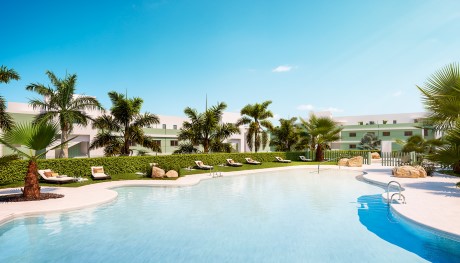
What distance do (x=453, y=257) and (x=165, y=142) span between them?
36.2 meters

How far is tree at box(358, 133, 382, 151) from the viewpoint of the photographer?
57.5 m

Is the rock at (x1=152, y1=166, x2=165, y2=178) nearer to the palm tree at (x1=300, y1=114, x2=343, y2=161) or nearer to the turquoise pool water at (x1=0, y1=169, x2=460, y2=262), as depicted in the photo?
the turquoise pool water at (x1=0, y1=169, x2=460, y2=262)

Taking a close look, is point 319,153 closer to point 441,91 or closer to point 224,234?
point 441,91

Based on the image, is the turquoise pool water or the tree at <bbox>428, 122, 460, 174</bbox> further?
the tree at <bbox>428, 122, 460, 174</bbox>

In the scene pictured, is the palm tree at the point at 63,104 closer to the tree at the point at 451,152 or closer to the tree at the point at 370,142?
the tree at the point at 451,152

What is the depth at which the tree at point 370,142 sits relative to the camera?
57.5 meters

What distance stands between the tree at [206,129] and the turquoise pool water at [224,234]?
14.6 meters

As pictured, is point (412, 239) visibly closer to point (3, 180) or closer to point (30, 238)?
point (30, 238)

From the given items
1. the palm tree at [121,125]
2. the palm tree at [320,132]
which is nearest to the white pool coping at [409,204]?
the palm tree at [121,125]

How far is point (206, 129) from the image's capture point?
27953mm

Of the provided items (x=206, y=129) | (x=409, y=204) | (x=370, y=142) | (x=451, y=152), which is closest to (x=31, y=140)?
(x=409, y=204)

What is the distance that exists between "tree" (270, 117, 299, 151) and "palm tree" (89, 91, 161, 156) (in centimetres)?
2128

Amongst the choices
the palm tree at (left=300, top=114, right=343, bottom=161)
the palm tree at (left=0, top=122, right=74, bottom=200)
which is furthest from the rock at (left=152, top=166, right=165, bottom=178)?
the palm tree at (left=300, top=114, right=343, bottom=161)

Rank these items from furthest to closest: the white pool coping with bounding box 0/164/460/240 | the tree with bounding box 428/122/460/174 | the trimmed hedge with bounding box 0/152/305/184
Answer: the trimmed hedge with bounding box 0/152/305/184
the tree with bounding box 428/122/460/174
the white pool coping with bounding box 0/164/460/240
